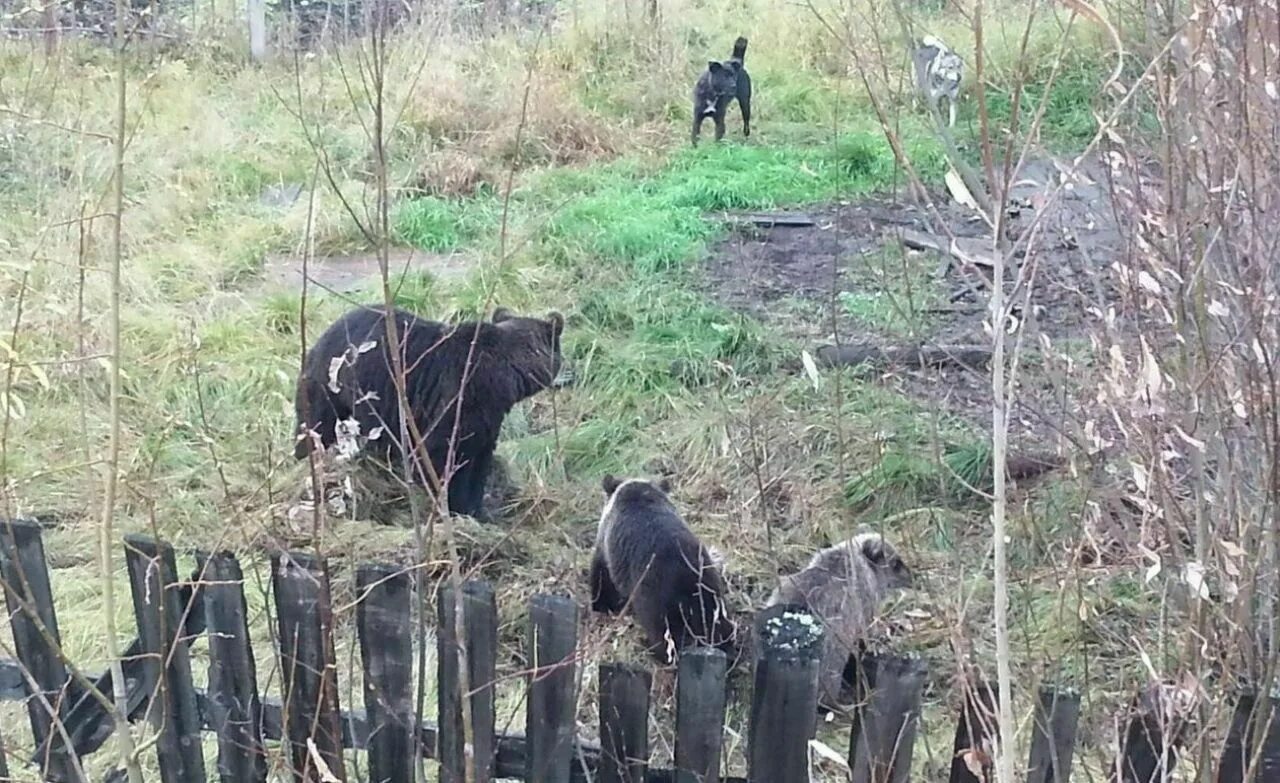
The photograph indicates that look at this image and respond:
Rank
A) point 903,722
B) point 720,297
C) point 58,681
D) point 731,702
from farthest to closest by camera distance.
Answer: point 720,297, point 731,702, point 58,681, point 903,722

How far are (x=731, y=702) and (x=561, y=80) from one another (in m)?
8.13

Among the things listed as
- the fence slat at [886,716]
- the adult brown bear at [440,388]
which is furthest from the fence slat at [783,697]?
the adult brown bear at [440,388]

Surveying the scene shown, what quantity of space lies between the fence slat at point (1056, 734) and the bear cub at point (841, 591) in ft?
3.78

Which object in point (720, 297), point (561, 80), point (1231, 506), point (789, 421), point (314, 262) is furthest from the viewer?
point (561, 80)

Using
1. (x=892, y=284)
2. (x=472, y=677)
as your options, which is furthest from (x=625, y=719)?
(x=892, y=284)

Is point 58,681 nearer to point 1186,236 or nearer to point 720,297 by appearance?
point 1186,236

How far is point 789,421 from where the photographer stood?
582 cm

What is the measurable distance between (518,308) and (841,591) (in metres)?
3.46

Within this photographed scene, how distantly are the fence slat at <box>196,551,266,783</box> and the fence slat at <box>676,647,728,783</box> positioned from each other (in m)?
0.91

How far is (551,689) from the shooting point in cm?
285

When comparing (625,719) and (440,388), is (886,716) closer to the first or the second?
(625,719)

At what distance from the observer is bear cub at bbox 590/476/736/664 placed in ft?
13.5

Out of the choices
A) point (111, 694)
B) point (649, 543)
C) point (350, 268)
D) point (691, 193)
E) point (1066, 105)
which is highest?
point (1066, 105)

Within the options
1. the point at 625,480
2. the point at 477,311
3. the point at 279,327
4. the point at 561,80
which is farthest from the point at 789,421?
the point at 561,80
